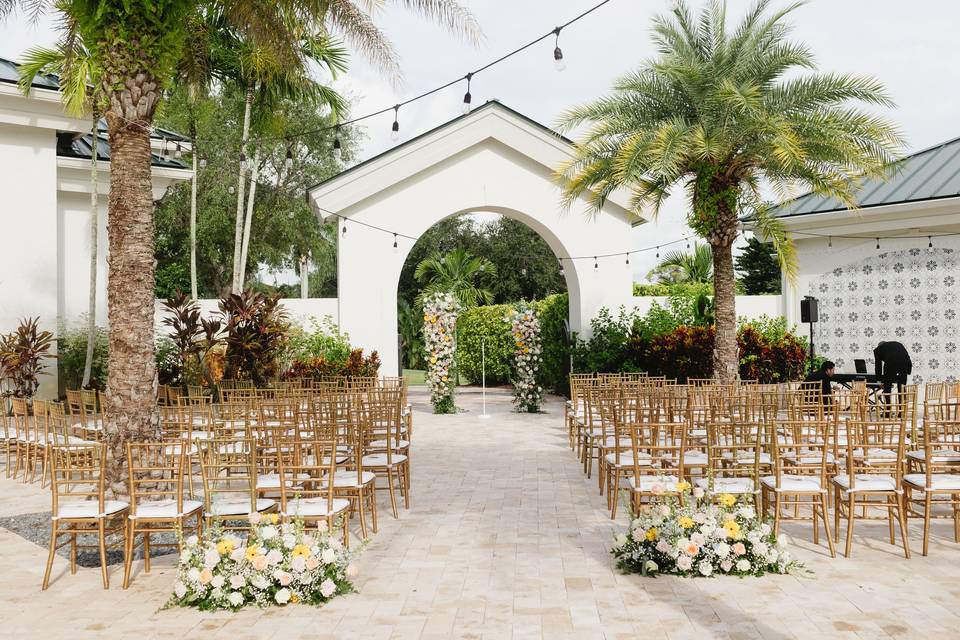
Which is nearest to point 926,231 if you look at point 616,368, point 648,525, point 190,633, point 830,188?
point 830,188

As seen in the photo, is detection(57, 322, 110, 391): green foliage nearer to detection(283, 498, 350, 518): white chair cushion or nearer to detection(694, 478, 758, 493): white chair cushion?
detection(283, 498, 350, 518): white chair cushion

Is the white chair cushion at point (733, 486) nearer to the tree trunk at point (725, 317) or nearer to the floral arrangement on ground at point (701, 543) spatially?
the floral arrangement on ground at point (701, 543)

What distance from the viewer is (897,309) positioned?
17578 millimetres

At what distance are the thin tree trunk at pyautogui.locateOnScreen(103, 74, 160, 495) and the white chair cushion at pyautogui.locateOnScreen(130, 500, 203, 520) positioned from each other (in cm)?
119

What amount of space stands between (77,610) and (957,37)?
1408 cm

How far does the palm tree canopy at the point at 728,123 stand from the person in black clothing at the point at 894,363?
2594 mm

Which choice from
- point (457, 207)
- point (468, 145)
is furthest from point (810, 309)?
point (468, 145)

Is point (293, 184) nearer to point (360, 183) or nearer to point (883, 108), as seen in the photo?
point (360, 183)

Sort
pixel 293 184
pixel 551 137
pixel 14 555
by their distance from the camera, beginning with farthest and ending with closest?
pixel 293 184
pixel 551 137
pixel 14 555

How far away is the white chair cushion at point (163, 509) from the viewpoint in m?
5.59

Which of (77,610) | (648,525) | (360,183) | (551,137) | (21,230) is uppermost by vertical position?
(551,137)

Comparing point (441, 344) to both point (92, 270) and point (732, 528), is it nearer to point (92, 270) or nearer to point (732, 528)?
point (92, 270)

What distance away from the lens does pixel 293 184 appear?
28.6 metres

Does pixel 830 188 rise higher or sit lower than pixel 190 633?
higher
